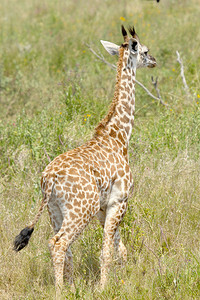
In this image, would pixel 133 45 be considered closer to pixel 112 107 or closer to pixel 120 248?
pixel 112 107

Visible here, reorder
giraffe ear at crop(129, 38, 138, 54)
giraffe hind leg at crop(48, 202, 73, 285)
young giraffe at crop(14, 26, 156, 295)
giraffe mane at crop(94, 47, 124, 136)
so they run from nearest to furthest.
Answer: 1. young giraffe at crop(14, 26, 156, 295)
2. giraffe hind leg at crop(48, 202, 73, 285)
3. giraffe mane at crop(94, 47, 124, 136)
4. giraffe ear at crop(129, 38, 138, 54)

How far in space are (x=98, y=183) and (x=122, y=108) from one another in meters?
1.13

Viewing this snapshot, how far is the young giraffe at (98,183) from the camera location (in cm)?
419

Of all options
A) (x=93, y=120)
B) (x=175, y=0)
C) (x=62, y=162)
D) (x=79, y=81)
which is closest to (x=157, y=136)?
(x=93, y=120)

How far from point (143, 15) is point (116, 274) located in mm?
10371

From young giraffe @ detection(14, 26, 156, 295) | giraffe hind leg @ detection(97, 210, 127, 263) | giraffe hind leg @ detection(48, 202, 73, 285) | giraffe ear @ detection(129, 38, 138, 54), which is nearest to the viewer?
young giraffe @ detection(14, 26, 156, 295)

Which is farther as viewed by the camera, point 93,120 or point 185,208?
point 93,120

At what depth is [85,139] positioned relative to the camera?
6.77m

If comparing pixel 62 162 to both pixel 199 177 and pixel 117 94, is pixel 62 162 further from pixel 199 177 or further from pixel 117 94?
pixel 199 177

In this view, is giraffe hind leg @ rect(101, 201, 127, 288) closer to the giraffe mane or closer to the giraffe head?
the giraffe mane

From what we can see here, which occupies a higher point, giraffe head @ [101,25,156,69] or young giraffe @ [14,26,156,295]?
giraffe head @ [101,25,156,69]

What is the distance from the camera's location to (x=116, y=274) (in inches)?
178

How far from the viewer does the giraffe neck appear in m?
5.13

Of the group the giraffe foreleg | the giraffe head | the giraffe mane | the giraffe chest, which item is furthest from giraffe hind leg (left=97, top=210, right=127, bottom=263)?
the giraffe head
